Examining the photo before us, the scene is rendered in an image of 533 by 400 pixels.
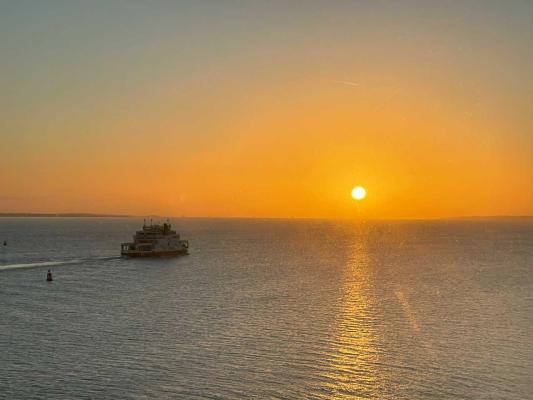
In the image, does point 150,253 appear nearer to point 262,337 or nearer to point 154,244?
point 154,244

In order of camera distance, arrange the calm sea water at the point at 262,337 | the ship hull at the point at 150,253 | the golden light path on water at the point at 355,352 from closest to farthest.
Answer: the golden light path on water at the point at 355,352 → the calm sea water at the point at 262,337 → the ship hull at the point at 150,253

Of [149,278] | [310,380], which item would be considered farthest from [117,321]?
[149,278]

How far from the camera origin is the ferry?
13462 cm

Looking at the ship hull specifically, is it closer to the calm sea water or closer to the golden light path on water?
the calm sea water

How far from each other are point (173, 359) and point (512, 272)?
87227 millimetres

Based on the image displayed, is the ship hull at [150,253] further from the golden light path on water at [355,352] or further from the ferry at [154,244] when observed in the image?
the golden light path on water at [355,352]

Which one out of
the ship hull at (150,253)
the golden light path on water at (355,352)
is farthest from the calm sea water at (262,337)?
the ship hull at (150,253)

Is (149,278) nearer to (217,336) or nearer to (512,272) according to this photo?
(217,336)

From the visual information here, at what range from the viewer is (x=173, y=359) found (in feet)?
138

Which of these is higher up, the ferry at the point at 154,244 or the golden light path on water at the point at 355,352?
the ferry at the point at 154,244

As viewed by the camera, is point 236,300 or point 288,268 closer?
point 236,300

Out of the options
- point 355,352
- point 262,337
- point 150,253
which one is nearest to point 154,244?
point 150,253

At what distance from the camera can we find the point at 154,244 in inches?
5374

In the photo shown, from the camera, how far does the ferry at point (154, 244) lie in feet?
442
